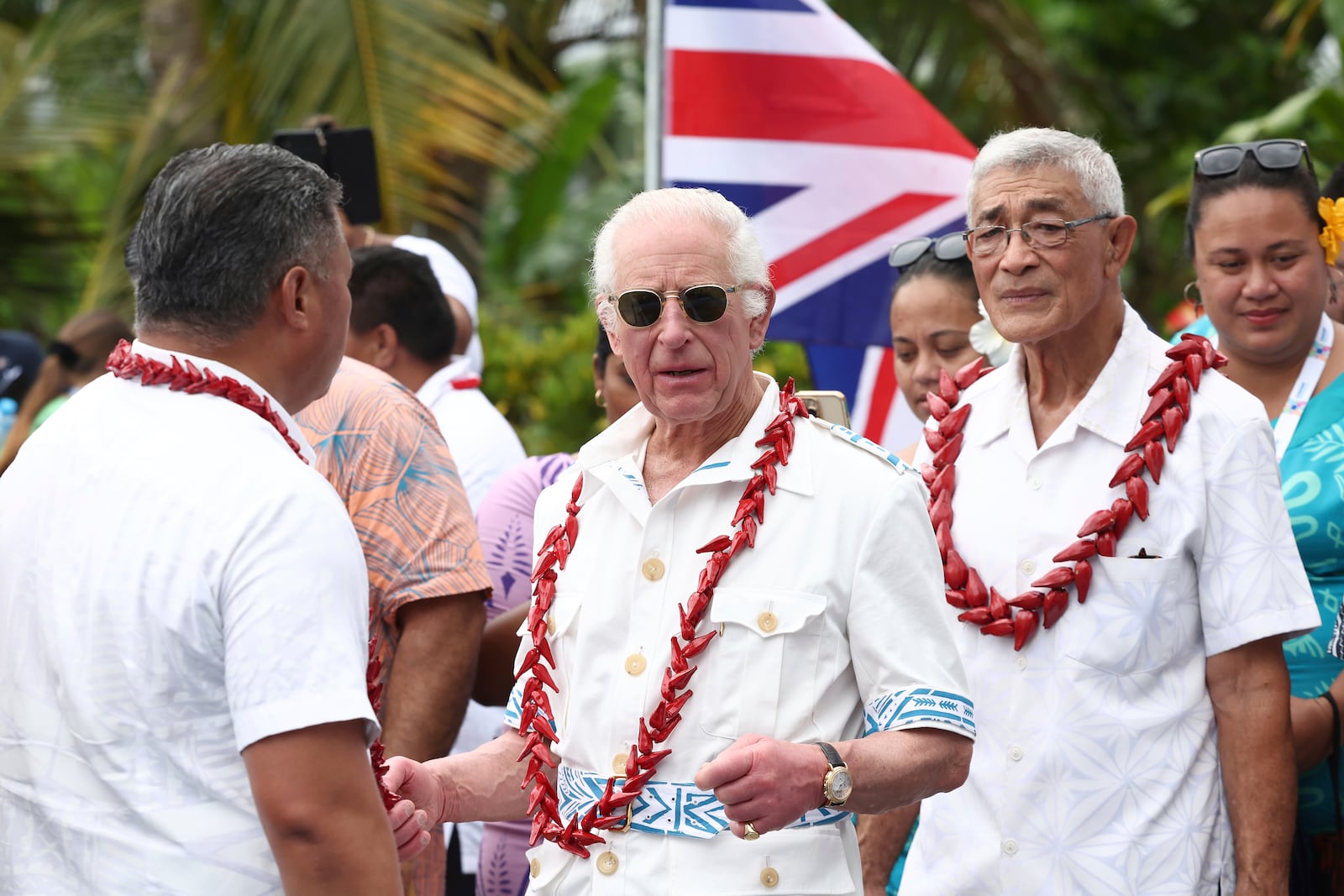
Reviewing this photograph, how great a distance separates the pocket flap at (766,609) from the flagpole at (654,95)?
3.42 meters

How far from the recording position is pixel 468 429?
4.89 meters

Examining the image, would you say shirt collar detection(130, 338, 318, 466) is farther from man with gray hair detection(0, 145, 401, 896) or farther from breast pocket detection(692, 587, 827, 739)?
breast pocket detection(692, 587, 827, 739)

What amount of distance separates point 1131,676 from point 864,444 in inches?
31.9

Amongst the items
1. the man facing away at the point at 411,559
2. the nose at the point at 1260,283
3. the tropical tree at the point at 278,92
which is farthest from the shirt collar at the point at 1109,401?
the tropical tree at the point at 278,92

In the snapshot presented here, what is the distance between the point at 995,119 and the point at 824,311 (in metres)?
8.21

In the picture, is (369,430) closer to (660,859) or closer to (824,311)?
(660,859)

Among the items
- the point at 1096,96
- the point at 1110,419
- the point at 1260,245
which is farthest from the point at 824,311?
the point at 1096,96

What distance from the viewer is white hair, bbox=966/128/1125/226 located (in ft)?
10.8

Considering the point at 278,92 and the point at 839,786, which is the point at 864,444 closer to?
the point at 839,786

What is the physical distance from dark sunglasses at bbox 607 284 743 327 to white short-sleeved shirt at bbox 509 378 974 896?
0.23 meters

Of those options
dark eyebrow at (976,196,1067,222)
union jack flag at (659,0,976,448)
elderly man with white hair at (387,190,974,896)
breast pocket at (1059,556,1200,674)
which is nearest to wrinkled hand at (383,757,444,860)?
elderly man with white hair at (387,190,974,896)

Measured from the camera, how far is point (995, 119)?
13344 mm

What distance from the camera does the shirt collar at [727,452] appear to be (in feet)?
8.83

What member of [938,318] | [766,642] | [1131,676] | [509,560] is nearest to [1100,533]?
[1131,676]
